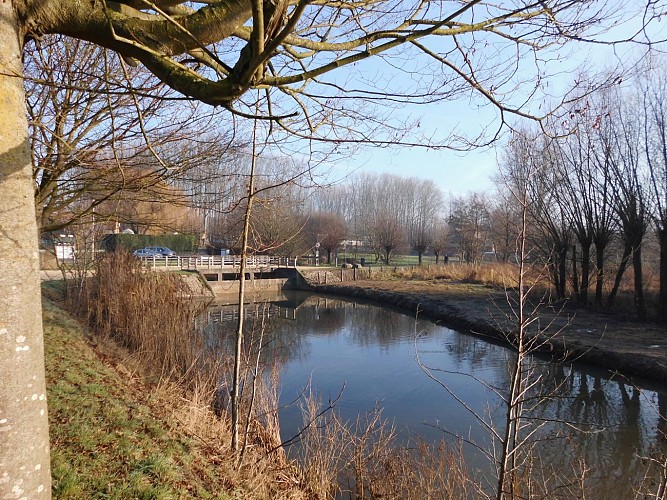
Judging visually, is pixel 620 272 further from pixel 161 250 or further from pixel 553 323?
pixel 161 250

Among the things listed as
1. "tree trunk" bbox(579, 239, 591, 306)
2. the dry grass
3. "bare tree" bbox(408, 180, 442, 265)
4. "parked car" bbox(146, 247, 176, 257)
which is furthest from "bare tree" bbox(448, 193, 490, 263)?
the dry grass

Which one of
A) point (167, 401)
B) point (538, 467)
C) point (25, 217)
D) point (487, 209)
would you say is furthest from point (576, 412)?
point (487, 209)

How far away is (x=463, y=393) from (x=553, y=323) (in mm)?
8642

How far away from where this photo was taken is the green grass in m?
3.46

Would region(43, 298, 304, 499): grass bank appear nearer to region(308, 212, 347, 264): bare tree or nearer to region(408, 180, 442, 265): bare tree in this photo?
region(308, 212, 347, 264): bare tree

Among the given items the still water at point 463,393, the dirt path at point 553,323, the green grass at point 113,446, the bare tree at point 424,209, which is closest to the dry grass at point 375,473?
the still water at point 463,393

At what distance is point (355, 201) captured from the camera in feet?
211

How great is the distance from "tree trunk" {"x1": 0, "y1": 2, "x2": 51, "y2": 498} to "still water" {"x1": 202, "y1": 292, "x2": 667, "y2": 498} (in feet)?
8.20

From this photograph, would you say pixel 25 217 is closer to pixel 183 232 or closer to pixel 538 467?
pixel 183 232

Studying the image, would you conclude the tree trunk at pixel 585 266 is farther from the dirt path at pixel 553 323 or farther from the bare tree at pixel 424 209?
the bare tree at pixel 424 209

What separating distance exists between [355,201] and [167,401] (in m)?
58.8

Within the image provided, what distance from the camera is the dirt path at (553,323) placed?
442 inches

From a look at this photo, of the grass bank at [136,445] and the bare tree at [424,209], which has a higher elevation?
the bare tree at [424,209]

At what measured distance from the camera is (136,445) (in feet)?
14.0
